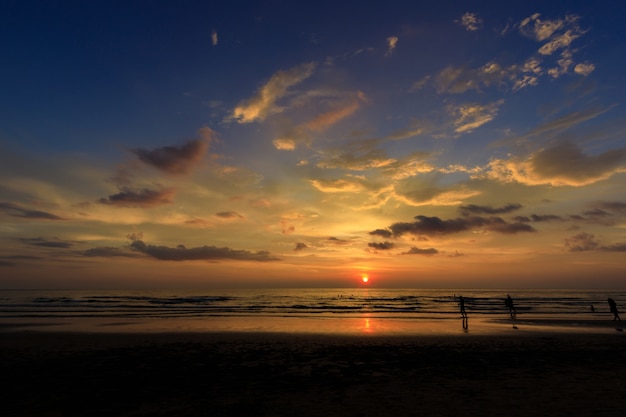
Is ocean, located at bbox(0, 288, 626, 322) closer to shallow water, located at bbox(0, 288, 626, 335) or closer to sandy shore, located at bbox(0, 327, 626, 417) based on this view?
shallow water, located at bbox(0, 288, 626, 335)

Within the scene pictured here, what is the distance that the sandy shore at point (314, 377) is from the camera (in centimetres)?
1142

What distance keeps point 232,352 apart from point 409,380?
1052cm

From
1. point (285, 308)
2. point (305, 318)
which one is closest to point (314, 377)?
point (305, 318)

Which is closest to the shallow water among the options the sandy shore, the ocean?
the ocean

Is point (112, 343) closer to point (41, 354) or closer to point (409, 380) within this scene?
point (41, 354)

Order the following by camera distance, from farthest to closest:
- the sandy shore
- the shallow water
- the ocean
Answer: the ocean
the shallow water
the sandy shore

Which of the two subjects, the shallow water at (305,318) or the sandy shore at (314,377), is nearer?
the sandy shore at (314,377)

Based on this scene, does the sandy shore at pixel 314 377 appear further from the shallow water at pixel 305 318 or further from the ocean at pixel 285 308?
the ocean at pixel 285 308

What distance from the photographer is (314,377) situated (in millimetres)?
15242

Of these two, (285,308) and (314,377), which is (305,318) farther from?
(314,377)

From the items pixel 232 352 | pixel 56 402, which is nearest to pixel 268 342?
pixel 232 352

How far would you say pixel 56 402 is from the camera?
12.3 meters

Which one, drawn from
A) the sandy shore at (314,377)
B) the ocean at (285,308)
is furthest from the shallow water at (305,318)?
the sandy shore at (314,377)

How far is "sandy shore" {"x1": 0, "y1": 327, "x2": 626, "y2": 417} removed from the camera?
11422 millimetres
